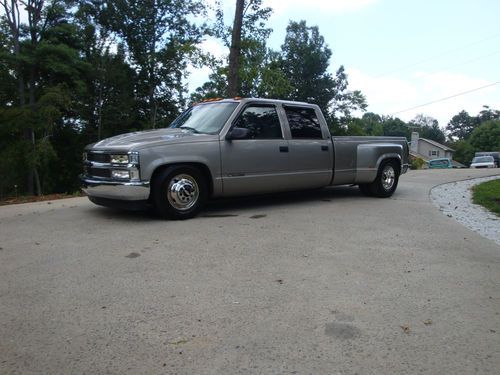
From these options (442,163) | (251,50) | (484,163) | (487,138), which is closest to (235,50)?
(251,50)

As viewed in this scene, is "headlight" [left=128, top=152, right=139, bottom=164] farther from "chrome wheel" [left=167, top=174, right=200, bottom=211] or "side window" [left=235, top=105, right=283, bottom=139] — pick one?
"side window" [left=235, top=105, right=283, bottom=139]

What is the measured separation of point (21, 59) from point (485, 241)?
2337 cm

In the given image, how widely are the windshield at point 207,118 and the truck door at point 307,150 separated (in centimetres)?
118

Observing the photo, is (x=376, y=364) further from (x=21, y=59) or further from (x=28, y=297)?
(x=21, y=59)

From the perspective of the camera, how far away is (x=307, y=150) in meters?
7.74

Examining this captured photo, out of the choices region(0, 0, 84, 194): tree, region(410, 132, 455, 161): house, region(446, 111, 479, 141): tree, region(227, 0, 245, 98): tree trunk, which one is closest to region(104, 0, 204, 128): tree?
region(0, 0, 84, 194): tree

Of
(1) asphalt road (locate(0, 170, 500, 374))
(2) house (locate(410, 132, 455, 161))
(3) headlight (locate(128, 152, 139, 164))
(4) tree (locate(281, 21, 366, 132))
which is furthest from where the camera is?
(2) house (locate(410, 132, 455, 161))

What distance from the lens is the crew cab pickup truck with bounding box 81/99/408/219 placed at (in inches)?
239

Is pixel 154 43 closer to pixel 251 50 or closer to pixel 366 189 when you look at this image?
pixel 251 50

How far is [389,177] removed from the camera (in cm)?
917

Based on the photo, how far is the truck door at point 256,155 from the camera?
6734 millimetres

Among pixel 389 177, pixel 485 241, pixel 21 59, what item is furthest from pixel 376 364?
pixel 21 59

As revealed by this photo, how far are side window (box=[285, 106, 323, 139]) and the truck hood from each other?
5.73 ft

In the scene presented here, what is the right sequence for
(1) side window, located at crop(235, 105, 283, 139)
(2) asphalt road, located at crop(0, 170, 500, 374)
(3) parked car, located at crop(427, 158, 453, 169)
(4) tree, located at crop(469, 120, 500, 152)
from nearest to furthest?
(2) asphalt road, located at crop(0, 170, 500, 374)
(1) side window, located at crop(235, 105, 283, 139)
(3) parked car, located at crop(427, 158, 453, 169)
(4) tree, located at crop(469, 120, 500, 152)
